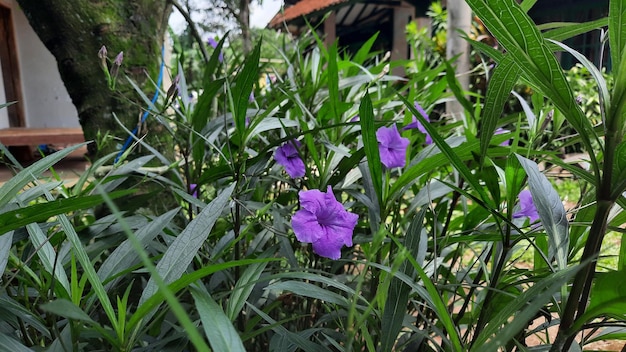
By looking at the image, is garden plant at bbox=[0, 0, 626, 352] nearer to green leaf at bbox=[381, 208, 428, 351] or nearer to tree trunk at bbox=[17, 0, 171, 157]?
green leaf at bbox=[381, 208, 428, 351]

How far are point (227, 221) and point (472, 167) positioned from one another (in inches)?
16.7

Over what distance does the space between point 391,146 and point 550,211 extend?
11.4 inches

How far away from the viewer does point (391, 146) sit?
719 mm

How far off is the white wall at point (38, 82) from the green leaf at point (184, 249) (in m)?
4.76

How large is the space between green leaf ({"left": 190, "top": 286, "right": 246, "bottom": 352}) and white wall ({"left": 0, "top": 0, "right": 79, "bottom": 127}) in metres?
4.86

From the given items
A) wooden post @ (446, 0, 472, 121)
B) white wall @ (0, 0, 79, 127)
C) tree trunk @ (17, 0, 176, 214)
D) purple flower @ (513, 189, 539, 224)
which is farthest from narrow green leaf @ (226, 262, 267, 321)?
white wall @ (0, 0, 79, 127)

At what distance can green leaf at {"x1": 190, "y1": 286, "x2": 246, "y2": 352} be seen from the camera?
292 mm

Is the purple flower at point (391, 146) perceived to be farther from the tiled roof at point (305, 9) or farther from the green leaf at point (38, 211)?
the tiled roof at point (305, 9)

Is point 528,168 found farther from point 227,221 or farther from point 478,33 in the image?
point 478,33

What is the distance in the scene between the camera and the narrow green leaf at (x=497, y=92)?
0.43 metres

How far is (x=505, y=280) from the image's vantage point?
0.61 m

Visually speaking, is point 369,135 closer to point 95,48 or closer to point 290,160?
point 290,160

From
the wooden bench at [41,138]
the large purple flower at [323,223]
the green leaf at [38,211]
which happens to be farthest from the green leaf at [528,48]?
the wooden bench at [41,138]

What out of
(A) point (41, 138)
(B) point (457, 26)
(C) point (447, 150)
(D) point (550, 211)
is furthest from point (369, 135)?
(A) point (41, 138)
